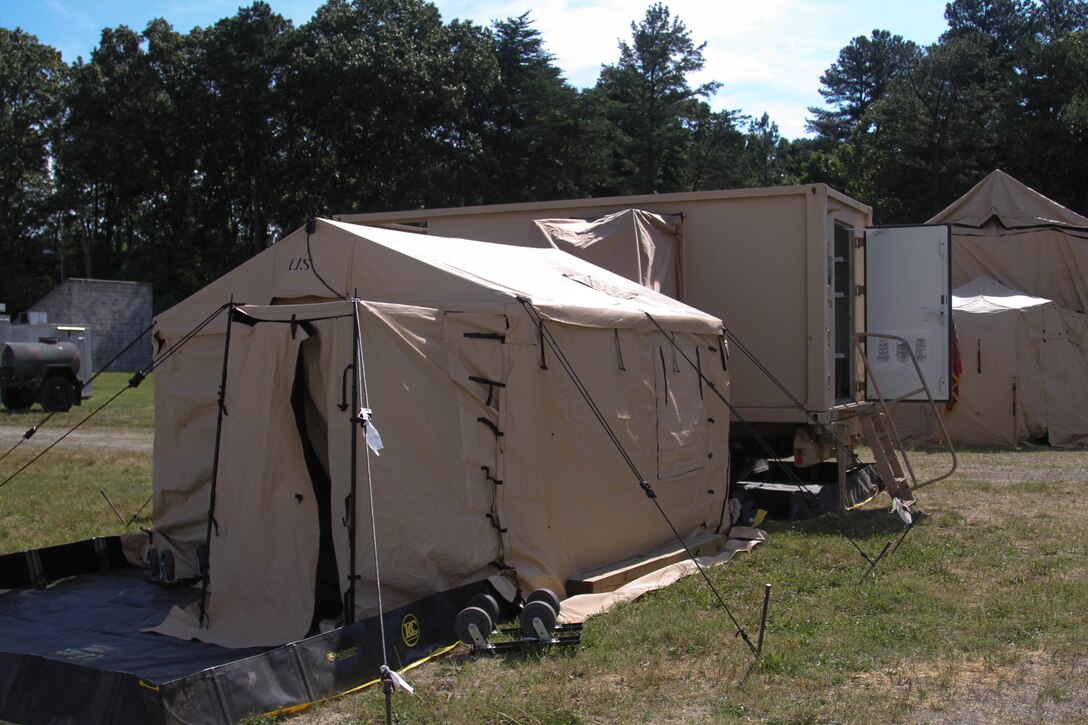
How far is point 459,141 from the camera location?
35625 millimetres

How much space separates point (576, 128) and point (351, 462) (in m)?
29.5

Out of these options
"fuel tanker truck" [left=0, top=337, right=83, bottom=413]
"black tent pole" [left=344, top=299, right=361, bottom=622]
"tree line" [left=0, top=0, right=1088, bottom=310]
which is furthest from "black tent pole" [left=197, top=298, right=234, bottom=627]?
"tree line" [left=0, top=0, right=1088, bottom=310]

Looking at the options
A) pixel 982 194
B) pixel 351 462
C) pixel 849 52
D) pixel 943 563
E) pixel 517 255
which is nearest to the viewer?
pixel 351 462

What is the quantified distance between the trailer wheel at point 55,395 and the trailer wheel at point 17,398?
0.25 m

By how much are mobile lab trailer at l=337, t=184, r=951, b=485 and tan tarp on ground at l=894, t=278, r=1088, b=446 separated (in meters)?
6.32

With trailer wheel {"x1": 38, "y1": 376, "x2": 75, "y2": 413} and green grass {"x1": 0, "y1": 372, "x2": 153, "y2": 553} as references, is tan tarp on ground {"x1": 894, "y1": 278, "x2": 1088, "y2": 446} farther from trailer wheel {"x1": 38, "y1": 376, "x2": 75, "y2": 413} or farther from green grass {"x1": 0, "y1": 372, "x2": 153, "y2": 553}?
trailer wheel {"x1": 38, "y1": 376, "x2": 75, "y2": 413}

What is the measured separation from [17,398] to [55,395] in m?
0.71

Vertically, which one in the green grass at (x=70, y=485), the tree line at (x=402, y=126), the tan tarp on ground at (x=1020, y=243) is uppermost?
the tree line at (x=402, y=126)

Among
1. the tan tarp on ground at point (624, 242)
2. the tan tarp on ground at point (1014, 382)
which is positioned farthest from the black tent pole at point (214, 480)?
the tan tarp on ground at point (1014, 382)

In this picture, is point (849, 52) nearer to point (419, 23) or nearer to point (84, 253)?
point (419, 23)

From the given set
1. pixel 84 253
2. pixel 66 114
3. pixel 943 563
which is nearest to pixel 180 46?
pixel 66 114

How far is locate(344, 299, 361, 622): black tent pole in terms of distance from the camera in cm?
530

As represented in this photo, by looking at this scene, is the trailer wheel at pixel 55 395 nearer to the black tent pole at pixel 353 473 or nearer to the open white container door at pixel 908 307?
the open white container door at pixel 908 307

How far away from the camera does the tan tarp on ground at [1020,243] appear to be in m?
17.2
